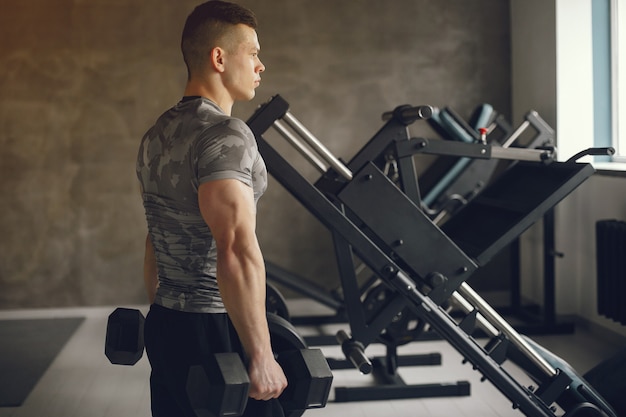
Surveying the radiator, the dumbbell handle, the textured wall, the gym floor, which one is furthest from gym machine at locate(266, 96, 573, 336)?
the dumbbell handle

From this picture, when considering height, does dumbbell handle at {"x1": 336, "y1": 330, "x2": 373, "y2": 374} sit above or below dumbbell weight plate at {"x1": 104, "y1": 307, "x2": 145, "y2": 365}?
below

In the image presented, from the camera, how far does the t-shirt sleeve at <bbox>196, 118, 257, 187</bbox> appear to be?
158cm

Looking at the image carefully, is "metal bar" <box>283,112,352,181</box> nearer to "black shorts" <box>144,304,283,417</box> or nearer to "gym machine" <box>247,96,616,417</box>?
"gym machine" <box>247,96,616,417</box>

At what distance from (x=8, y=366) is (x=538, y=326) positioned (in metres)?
3.05

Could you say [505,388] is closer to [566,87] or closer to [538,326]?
[538,326]

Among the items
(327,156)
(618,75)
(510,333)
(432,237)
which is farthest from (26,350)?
(618,75)

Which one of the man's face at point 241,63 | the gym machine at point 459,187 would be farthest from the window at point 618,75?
the man's face at point 241,63

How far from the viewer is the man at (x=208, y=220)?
5.19ft

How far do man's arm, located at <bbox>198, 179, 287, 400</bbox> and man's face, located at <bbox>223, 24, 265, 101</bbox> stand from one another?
283 mm

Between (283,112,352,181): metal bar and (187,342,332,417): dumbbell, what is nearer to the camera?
(187,342,332,417): dumbbell

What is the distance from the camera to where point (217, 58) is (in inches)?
68.1

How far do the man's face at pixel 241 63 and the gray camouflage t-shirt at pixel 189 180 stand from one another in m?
0.07

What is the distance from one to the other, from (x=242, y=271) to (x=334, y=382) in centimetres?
236

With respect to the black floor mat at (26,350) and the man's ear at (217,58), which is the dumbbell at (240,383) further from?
the black floor mat at (26,350)
